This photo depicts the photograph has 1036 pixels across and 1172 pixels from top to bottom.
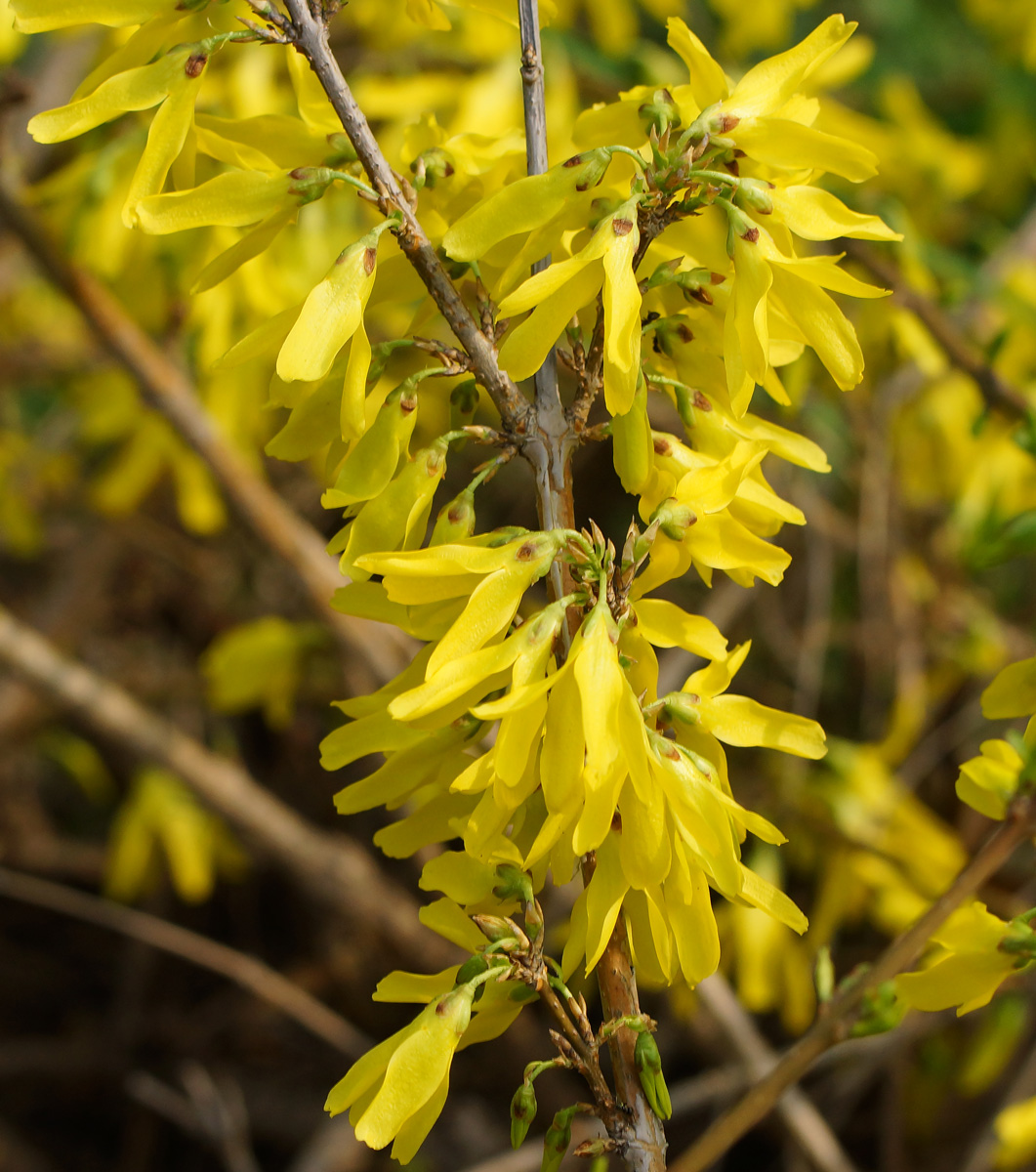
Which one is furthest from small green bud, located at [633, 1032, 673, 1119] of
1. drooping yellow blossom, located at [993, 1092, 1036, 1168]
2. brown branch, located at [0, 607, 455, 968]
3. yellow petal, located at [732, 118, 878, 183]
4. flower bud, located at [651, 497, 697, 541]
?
brown branch, located at [0, 607, 455, 968]

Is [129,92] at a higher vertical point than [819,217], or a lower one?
higher

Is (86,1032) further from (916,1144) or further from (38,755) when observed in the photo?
(916,1144)

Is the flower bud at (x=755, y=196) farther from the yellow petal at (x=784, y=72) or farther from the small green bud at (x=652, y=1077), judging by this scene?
the small green bud at (x=652, y=1077)

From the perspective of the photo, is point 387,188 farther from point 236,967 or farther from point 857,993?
point 236,967

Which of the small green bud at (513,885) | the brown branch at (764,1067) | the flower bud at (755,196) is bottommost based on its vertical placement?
the brown branch at (764,1067)

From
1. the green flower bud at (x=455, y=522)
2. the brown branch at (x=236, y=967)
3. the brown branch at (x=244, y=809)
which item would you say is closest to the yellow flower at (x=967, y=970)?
the green flower bud at (x=455, y=522)

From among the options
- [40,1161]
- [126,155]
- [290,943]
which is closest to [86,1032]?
[40,1161]

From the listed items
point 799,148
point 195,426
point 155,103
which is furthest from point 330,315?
point 195,426
